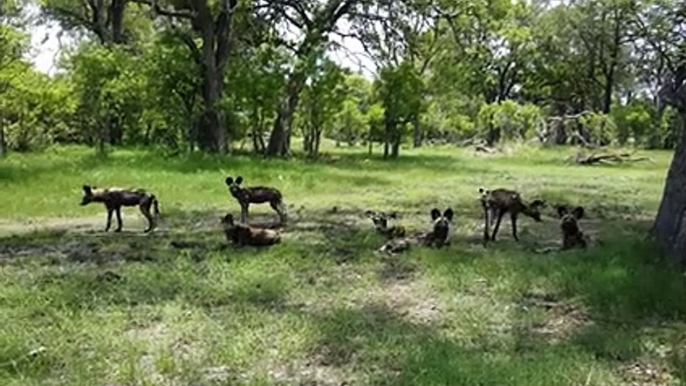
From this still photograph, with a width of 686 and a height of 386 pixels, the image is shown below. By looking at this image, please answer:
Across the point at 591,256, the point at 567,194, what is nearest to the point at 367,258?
the point at 591,256

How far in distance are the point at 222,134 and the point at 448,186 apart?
935 centimetres

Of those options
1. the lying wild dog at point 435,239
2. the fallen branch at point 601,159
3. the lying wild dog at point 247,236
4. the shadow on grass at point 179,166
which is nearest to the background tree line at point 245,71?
the fallen branch at point 601,159

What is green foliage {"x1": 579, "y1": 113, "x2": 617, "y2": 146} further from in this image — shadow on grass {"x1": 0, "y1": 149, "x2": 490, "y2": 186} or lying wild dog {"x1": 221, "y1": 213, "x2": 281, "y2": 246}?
lying wild dog {"x1": 221, "y1": 213, "x2": 281, "y2": 246}

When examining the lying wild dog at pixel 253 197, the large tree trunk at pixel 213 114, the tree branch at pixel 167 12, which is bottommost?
the lying wild dog at pixel 253 197

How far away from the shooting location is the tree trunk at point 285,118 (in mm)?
29703

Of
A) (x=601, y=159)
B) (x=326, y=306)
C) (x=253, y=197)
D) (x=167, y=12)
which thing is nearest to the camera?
(x=326, y=306)

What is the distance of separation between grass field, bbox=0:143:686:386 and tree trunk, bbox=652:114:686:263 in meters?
0.31

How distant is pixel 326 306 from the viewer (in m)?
7.60

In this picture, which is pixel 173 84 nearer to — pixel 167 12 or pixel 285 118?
pixel 167 12

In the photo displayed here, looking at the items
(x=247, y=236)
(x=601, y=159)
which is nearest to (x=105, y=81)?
(x=247, y=236)

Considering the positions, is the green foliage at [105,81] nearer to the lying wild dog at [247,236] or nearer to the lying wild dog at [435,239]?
the lying wild dog at [247,236]

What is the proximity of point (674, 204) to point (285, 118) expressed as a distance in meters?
21.3

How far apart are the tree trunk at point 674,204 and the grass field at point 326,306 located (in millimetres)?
312

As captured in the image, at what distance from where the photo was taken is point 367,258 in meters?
9.96
